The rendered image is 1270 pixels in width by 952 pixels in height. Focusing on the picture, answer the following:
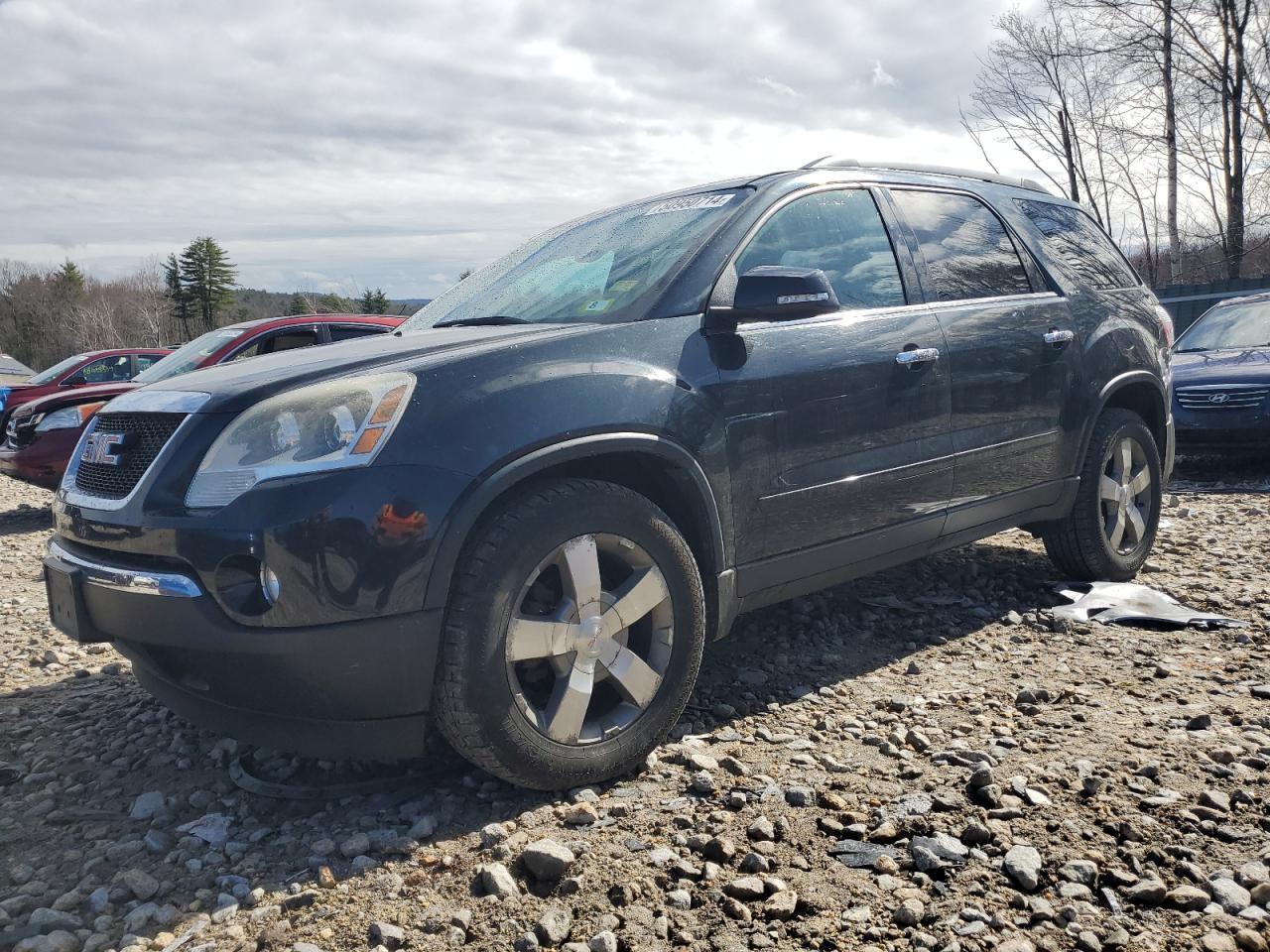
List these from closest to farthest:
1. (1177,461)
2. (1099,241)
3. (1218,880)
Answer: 1. (1218,880)
2. (1099,241)
3. (1177,461)

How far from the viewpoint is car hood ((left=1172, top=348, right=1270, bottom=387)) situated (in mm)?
8297

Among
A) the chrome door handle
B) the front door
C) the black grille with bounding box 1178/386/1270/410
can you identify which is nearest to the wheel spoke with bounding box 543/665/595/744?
the front door

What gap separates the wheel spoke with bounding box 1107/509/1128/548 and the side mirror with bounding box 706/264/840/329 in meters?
2.42

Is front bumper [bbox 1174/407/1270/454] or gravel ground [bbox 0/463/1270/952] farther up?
front bumper [bbox 1174/407/1270/454]

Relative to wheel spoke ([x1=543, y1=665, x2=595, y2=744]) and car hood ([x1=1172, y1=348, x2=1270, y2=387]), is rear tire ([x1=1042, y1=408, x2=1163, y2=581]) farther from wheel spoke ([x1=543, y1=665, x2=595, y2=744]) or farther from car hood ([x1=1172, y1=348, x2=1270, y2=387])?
car hood ([x1=1172, y1=348, x2=1270, y2=387])

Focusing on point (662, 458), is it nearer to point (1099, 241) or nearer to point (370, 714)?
point (370, 714)

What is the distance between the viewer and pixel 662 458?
9.46ft

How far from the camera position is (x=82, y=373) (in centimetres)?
1186

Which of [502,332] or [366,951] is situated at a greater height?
[502,332]

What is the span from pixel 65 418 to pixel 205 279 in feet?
296

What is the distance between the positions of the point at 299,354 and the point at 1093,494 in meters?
3.49

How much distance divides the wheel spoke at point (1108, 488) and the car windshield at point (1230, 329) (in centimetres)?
578

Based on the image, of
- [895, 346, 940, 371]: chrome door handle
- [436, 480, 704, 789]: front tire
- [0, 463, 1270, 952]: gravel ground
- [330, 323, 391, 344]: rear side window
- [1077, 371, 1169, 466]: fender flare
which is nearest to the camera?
[0, 463, 1270, 952]: gravel ground

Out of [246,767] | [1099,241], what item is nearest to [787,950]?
[246,767]
